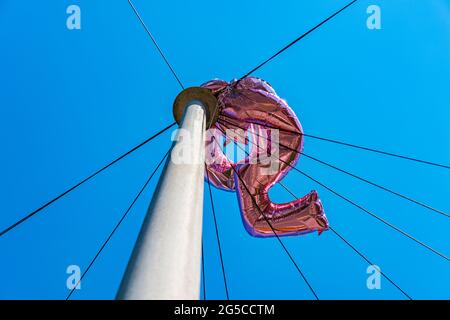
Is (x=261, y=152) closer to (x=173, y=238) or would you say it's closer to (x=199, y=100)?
(x=199, y=100)

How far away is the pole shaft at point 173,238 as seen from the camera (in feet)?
9.78

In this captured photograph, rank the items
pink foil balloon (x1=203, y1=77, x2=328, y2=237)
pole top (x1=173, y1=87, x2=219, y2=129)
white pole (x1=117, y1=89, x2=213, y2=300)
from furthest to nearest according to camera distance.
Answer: pink foil balloon (x1=203, y1=77, x2=328, y2=237), pole top (x1=173, y1=87, x2=219, y2=129), white pole (x1=117, y1=89, x2=213, y2=300)

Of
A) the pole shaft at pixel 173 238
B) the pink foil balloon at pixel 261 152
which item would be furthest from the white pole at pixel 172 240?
the pink foil balloon at pixel 261 152

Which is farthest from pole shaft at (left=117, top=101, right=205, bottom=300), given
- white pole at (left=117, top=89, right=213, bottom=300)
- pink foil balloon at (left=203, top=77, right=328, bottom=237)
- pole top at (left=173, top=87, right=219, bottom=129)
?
pink foil balloon at (left=203, top=77, right=328, bottom=237)

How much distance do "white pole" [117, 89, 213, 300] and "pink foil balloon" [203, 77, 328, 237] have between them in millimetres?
3032

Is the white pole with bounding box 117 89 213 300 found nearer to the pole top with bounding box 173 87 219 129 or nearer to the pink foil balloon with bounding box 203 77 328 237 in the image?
the pole top with bounding box 173 87 219 129

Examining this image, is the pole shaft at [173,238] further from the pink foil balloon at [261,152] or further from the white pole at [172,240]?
the pink foil balloon at [261,152]

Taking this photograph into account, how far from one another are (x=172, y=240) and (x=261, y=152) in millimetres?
4830

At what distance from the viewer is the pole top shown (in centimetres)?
625

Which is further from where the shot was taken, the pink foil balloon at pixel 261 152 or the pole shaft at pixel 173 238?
the pink foil balloon at pixel 261 152

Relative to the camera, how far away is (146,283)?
296 centimetres
